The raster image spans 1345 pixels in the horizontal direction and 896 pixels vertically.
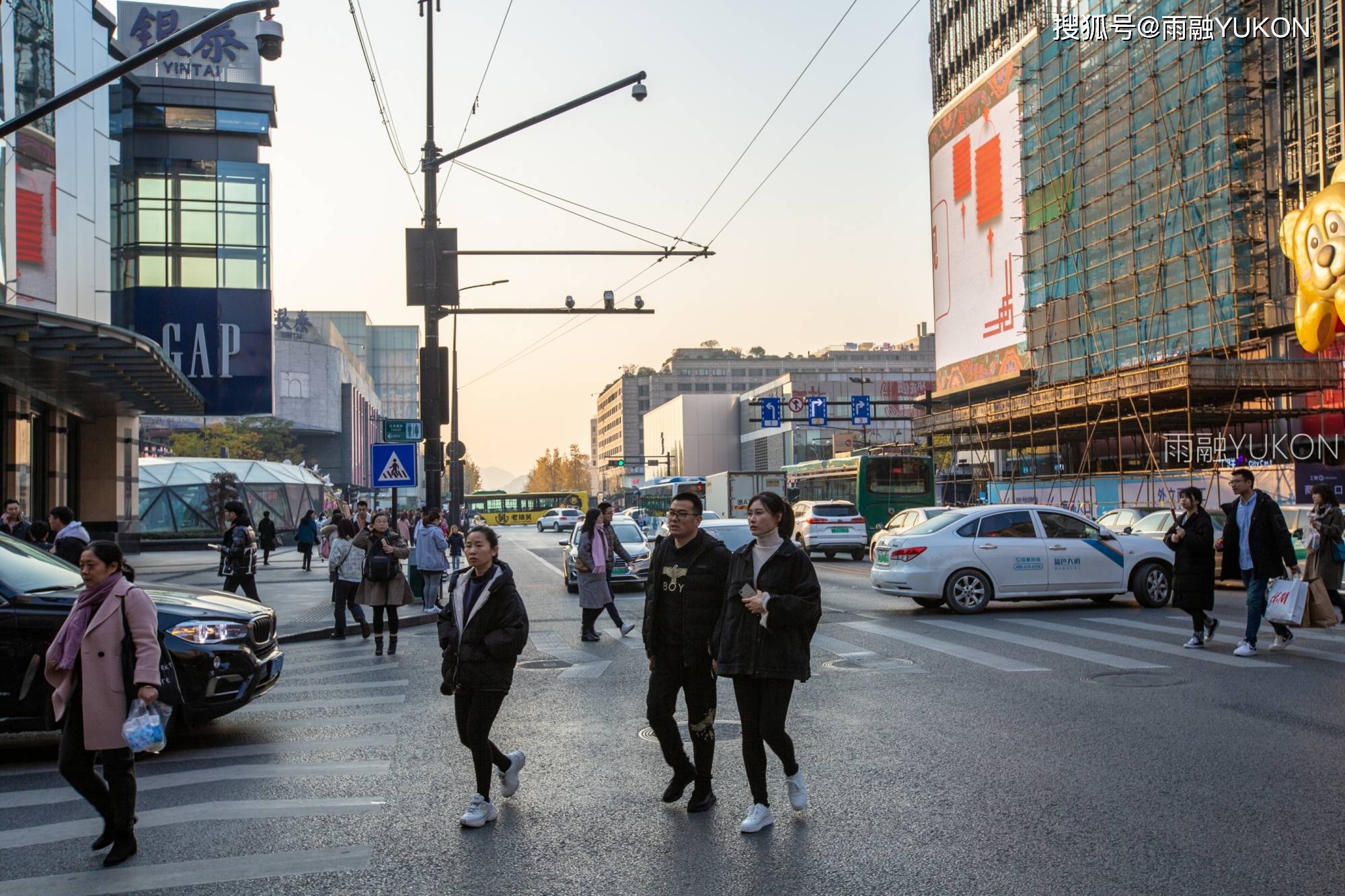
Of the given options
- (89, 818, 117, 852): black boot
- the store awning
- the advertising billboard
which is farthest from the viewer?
the advertising billboard

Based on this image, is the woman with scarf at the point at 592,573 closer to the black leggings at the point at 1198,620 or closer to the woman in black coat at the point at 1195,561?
the woman in black coat at the point at 1195,561

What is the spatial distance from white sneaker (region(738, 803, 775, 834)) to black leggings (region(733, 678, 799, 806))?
0.04 metres

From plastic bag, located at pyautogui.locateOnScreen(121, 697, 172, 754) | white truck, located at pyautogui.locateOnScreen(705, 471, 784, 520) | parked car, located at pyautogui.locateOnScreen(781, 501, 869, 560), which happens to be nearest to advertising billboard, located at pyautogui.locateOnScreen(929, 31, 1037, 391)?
white truck, located at pyautogui.locateOnScreen(705, 471, 784, 520)

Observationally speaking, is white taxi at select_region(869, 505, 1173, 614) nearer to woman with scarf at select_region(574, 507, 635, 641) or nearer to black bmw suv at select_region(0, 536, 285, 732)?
woman with scarf at select_region(574, 507, 635, 641)

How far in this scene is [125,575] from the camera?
6.55m

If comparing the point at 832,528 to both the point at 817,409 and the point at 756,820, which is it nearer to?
the point at 817,409

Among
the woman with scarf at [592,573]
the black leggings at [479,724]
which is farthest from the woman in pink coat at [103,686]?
the woman with scarf at [592,573]

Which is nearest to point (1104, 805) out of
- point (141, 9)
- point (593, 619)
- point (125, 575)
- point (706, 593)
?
point (706, 593)

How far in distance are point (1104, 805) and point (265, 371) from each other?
3442cm

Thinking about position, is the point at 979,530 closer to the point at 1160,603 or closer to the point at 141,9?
the point at 1160,603

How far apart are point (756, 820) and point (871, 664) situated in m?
6.27

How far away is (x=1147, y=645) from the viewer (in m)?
12.8

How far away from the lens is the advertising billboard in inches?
2045

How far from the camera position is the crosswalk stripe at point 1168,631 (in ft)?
38.0
